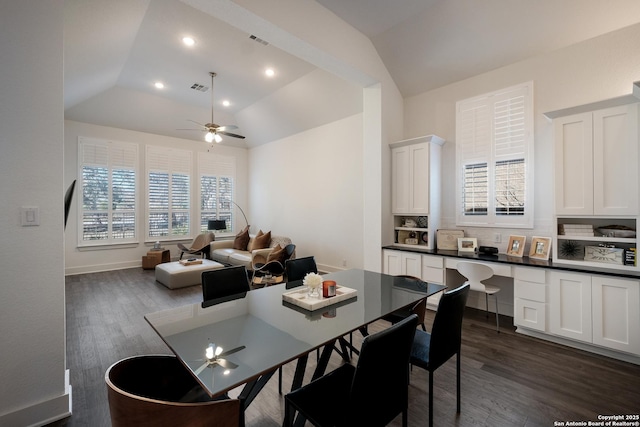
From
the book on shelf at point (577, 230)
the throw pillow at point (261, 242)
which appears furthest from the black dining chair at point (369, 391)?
the throw pillow at point (261, 242)

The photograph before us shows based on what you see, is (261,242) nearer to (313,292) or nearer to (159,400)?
(313,292)

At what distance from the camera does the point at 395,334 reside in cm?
130

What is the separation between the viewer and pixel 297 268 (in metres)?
2.83

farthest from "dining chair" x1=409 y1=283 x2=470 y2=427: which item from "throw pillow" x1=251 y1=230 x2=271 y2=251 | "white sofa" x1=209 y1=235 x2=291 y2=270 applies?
"throw pillow" x1=251 y1=230 x2=271 y2=251

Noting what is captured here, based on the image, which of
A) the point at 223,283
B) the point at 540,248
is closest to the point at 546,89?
the point at 540,248

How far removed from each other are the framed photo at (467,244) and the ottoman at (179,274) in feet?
14.2

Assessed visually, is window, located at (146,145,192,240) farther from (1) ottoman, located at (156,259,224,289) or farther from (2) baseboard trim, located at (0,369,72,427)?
(2) baseboard trim, located at (0,369,72,427)

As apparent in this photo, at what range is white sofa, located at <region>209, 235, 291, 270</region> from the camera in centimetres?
577

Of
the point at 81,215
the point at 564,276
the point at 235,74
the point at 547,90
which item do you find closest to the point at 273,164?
the point at 235,74

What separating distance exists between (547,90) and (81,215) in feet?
28.1

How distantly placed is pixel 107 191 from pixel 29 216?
561cm

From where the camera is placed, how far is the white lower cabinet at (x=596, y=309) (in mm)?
2506

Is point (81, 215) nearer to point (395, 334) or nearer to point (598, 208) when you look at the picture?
point (395, 334)

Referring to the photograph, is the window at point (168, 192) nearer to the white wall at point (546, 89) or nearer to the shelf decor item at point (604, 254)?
the white wall at point (546, 89)
